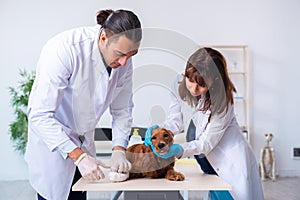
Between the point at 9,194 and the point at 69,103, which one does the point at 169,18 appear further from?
the point at 69,103

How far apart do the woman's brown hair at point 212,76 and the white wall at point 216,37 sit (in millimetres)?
2173

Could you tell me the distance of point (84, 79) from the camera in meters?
1.21

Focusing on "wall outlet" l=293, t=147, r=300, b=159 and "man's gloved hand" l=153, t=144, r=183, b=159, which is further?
"wall outlet" l=293, t=147, r=300, b=159

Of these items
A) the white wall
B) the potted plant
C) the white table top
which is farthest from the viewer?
the white wall

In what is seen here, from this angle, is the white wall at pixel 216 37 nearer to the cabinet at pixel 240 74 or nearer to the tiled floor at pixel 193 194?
the cabinet at pixel 240 74

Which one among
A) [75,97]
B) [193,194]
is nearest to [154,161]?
[75,97]

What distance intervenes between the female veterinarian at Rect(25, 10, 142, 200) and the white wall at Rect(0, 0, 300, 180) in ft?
7.61

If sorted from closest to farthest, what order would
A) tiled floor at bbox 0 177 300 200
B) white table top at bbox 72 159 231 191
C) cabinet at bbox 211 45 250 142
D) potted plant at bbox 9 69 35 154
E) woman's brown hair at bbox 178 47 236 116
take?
white table top at bbox 72 159 231 191
woman's brown hair at bbox 178 47 236 116
tiled floor at bbox 0 177 300 200
potted plant at bbox 9 69 35 154
cabinet at bbox 211 45 250 142

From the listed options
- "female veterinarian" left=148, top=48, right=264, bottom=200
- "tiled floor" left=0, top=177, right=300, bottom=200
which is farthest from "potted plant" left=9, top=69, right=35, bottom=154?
"female veterinarian" left=148, top=48, right=264, bottom=200

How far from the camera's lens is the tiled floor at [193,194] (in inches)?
118

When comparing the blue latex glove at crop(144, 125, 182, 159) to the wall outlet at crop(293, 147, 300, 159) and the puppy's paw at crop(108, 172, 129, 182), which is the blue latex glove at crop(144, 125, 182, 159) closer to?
the puppy's paw at crop(108, 172, 129, 182)

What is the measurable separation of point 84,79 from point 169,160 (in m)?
0.37

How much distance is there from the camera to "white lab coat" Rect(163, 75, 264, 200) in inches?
57.4

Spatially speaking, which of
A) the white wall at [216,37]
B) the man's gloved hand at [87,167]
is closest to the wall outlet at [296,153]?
the white wall at [216,37]
